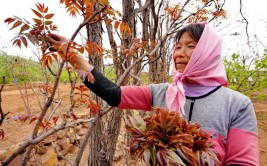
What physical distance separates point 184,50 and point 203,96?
13.5 inches

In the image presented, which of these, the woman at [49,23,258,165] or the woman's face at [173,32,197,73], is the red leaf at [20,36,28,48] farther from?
the woman's face at [173,32,197,73]

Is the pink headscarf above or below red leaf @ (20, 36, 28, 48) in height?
below

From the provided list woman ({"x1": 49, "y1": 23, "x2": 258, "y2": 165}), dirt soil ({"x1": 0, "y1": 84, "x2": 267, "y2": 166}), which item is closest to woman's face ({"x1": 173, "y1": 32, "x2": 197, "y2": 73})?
woman ({"x1": 49, "y1": 23, "x2": 258, "y2": 165})

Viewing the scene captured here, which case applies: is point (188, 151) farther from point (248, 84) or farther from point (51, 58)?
point (248, 84)

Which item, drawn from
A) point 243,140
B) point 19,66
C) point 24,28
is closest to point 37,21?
point 24,28

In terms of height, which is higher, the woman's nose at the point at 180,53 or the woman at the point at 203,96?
the woman's nose at the point at 180,53

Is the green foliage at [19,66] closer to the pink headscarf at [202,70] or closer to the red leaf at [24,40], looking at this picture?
the red leaf at [24,40]

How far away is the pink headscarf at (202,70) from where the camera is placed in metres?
1.52

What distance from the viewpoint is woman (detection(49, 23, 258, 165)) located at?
1.37 meters

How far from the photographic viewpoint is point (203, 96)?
154cm

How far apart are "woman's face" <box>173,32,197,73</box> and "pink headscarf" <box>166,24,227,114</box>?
5 centimetres

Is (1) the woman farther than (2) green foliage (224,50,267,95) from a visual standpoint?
No

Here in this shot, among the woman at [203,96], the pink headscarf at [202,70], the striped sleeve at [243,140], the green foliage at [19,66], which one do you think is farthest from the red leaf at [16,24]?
the green foliage at [19,66]

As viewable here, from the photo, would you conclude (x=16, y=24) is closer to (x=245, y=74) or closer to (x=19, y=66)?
(x=19, y=66)
